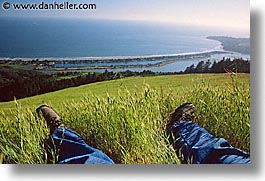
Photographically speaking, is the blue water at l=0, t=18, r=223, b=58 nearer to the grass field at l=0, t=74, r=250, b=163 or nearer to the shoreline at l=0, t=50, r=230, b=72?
the shoreline at l=0, t=50, r=230, b=72

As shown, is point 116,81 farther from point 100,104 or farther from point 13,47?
point 13,47

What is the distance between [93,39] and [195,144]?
1.91 feet

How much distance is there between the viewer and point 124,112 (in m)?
2.23

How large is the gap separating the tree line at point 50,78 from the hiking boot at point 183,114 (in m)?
0.14

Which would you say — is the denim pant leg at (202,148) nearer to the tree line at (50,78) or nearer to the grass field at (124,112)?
the grass field at (124,112)

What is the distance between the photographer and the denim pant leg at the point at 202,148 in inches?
85.5

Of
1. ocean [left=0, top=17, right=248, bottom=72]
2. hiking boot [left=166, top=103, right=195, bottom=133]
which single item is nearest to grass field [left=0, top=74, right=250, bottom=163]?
hiking boot [left=166, top=103, right=195, bottom=133]

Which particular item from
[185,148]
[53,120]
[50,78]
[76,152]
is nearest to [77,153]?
[76,152]

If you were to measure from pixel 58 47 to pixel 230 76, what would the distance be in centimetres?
70

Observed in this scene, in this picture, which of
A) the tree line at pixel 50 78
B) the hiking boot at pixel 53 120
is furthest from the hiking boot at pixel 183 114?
the hiking boot at pixel 53 120

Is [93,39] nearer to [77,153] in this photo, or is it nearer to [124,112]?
[124,112]

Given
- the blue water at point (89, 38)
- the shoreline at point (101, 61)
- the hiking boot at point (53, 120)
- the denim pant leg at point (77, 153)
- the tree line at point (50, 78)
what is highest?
the blue water at point (89, 38)

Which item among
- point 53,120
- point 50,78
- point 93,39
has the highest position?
point 93,39

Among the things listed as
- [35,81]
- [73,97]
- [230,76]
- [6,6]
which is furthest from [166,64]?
[6,6]
